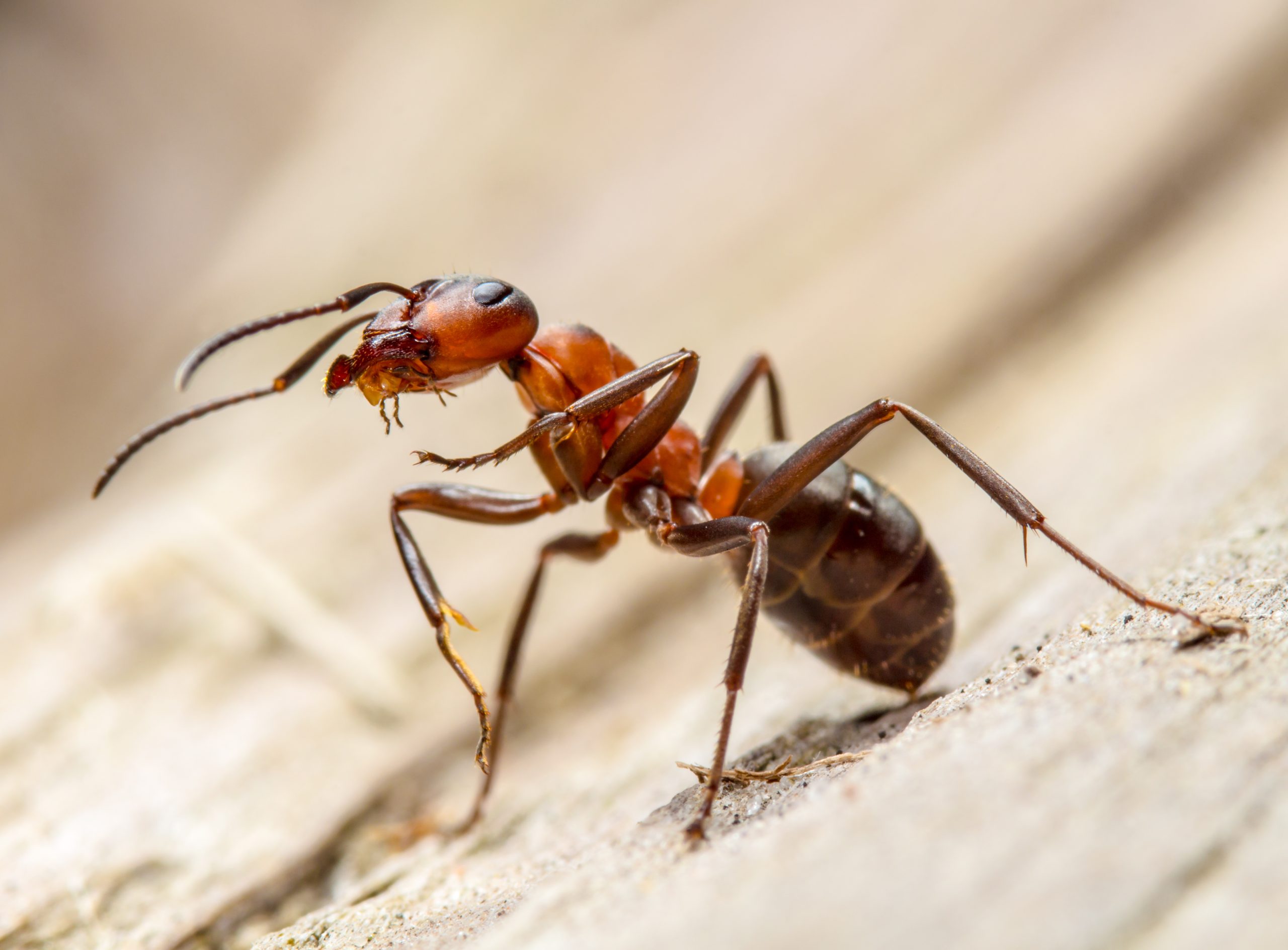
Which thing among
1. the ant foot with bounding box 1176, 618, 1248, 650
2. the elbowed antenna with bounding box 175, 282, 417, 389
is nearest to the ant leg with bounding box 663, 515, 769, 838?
the ant foot with bounding box 1176, 618, 1248, 650

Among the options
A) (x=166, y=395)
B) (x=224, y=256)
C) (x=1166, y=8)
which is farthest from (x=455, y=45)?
(x=1166, y=8)

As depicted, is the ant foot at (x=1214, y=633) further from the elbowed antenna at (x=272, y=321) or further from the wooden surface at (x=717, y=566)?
the elbowed antenna at (x=272, y=321)

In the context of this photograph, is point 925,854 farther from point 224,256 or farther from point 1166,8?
point 224,256

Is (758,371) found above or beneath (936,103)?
beneath

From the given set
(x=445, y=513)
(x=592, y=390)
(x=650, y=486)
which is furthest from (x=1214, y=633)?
(x=445, y=513)

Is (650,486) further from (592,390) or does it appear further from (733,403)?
(733,403)

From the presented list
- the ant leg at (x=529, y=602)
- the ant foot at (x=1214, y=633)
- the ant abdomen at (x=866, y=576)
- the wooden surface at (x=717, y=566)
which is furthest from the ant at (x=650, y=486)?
the ant foot at (x=1214, y=633)

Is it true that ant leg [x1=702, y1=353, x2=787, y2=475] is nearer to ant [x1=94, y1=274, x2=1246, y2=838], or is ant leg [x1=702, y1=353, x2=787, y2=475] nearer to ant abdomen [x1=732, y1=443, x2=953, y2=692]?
ant [x1=94, y1=274, x2=1246, y2=838]

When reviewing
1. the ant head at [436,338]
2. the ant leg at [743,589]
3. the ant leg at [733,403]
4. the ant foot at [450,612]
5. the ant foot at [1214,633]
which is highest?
the ant head at [436,338]
